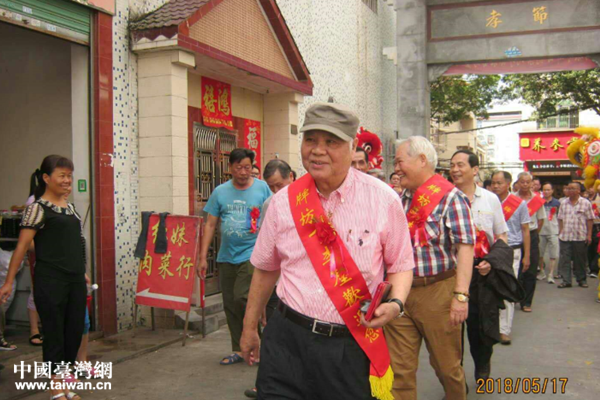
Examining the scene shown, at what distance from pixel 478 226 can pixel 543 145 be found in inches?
1249

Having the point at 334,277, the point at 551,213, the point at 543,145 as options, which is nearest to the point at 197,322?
the point at 334,277

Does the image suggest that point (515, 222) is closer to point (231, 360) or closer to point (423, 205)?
point (423, 205)

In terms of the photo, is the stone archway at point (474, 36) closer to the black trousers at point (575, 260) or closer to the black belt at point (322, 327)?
the black trousers at point (575, 260)

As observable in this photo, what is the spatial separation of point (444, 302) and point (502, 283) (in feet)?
3.96


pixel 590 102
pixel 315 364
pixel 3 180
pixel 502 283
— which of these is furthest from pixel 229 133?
pixel 590 102

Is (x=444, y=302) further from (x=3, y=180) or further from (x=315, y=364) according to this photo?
(x=3, y=180)

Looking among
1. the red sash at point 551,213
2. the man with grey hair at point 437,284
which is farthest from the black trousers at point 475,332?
the red sash at point 551,213

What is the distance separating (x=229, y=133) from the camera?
360 inches

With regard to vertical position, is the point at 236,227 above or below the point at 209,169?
below

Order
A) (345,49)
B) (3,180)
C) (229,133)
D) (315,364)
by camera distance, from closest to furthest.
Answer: (315,364) → (3,180) → (229,133) → (345,49)

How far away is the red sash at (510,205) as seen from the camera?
714 cm

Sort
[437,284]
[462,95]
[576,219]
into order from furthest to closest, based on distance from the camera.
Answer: [462,95] → [576,219] → [437,284]

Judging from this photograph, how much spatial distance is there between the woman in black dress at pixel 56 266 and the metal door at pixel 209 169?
3518 millimetres
